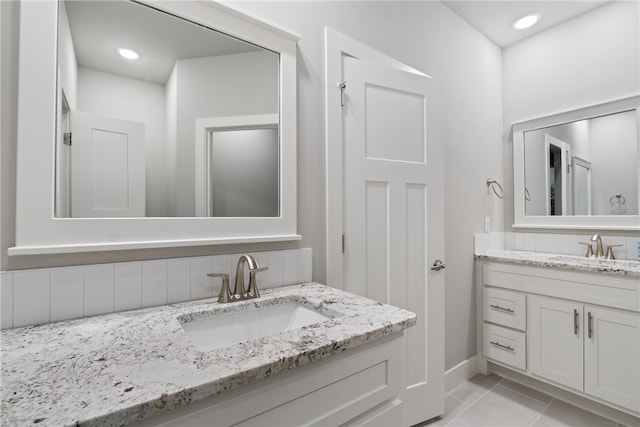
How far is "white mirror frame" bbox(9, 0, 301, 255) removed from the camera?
84cm

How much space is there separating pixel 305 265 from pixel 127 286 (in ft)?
2.34

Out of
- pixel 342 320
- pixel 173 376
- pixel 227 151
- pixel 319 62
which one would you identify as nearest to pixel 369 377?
pixel 342 320

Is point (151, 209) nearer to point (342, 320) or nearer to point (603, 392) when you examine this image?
point (342, 320)

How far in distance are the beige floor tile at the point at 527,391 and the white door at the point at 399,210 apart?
0.72 metres

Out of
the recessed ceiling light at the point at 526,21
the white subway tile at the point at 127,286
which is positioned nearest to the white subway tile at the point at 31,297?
the white subway tile at the point at 127,286

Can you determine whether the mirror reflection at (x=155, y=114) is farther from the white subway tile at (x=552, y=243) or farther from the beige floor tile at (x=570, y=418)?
the white subway tile at (x=552, y=243)

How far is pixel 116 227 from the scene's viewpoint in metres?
0.97

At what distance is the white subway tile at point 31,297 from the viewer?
828mm

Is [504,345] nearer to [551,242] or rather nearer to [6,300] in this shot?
[551,242]

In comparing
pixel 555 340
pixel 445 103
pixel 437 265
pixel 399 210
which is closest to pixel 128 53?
pixel 399 210

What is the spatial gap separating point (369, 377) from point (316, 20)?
160cm

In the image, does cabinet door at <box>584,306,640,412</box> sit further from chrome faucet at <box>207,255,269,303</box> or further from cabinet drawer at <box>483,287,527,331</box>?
chrome faucet at <box>207,255,269,303</box>

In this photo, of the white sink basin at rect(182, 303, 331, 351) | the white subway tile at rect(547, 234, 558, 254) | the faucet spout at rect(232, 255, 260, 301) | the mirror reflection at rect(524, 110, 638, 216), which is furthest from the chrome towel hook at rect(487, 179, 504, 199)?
the faucet spout at rect(232, 255, 260, 301)

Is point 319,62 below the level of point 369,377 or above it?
above
